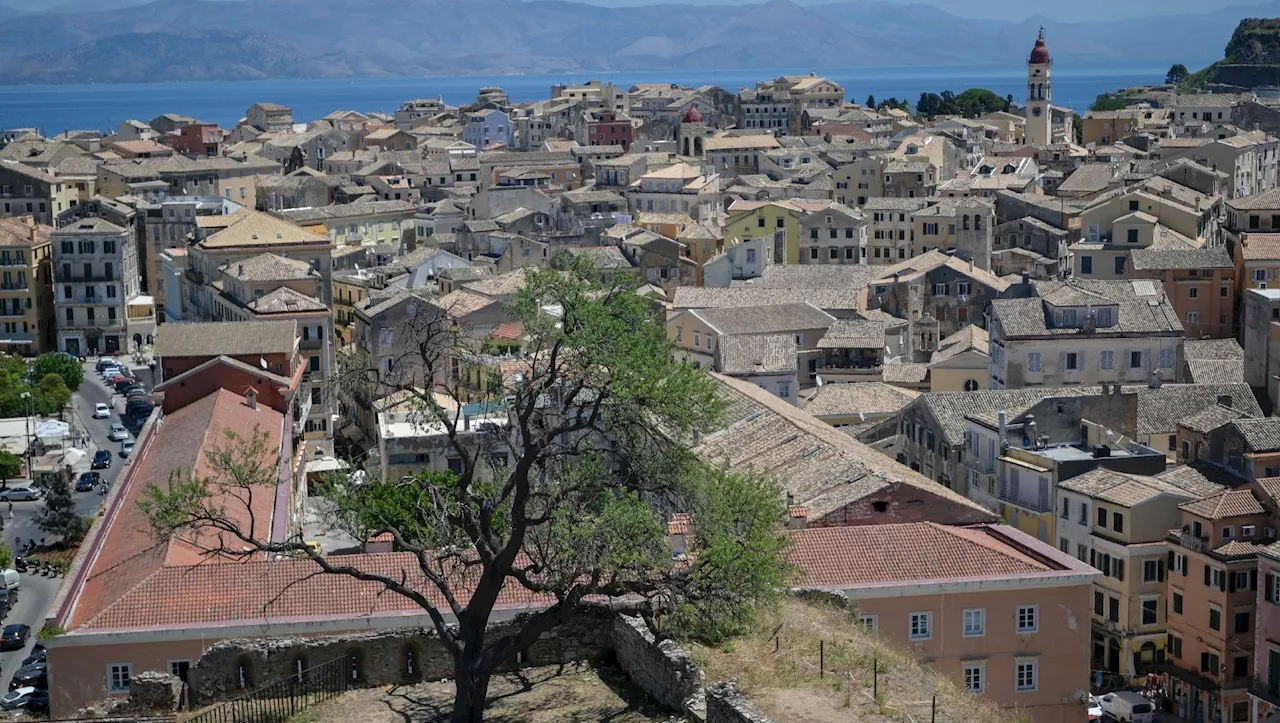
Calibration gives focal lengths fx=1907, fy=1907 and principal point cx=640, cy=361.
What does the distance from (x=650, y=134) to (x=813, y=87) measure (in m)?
20.1

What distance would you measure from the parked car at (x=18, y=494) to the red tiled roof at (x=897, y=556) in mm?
32931

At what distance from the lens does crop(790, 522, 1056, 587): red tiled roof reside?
29422 mm

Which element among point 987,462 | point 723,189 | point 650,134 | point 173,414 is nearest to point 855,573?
point 987,462

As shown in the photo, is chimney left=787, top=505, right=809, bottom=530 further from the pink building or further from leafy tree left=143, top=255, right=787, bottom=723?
leafy tree left=143, top=255, right=787, bottom=723

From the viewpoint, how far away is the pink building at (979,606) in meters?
29.2

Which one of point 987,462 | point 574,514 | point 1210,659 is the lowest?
point 1210,659

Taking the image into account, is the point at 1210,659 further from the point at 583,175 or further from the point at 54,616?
the point at 583,175

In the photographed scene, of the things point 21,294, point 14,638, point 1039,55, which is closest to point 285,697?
point 14,638

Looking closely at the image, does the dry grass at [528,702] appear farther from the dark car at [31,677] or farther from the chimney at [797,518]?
the dark car at [31,677]

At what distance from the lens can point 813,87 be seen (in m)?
147

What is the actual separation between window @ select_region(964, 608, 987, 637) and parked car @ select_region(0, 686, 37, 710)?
633 inches

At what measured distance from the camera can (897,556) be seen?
30.1m

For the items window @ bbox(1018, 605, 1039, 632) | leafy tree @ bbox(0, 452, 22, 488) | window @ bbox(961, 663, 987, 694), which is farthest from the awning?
window @ bbox(1018, 605, 1039, 632)

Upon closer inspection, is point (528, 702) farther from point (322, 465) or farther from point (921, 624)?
point (322, 465)
